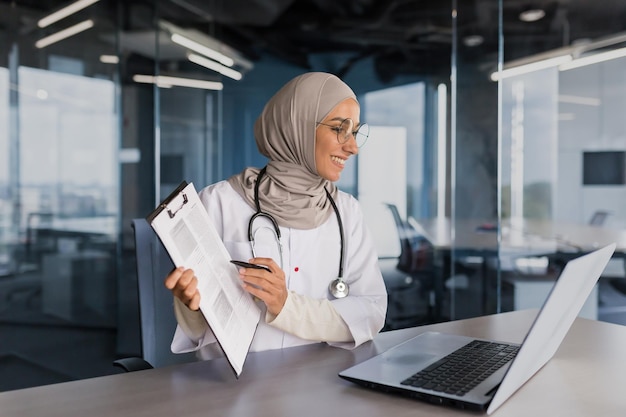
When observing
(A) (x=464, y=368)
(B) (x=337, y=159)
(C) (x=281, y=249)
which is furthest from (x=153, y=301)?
(A) (x=464, y=368)

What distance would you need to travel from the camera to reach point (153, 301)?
1.81 meters

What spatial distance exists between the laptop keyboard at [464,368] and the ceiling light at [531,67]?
3270 millimetres

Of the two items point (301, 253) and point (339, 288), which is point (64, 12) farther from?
point (339, 288)

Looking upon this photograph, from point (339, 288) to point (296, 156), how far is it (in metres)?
0.37

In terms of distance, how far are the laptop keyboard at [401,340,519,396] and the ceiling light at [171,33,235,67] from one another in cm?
356

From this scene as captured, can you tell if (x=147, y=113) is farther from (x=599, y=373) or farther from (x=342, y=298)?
(x=599, y=373)

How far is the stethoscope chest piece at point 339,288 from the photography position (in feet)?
4.92

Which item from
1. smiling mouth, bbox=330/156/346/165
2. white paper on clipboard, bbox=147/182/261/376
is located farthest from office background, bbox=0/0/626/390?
white paper on clipboard, bbox=147/182/261/376

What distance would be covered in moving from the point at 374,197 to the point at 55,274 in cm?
231

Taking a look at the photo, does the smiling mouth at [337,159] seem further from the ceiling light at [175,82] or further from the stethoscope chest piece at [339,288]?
the ceiling light at [175,82]

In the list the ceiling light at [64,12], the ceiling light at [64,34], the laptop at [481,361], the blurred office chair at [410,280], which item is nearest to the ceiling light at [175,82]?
the ceiling light at [64,34]

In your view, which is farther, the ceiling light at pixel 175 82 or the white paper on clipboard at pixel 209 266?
the ceiling light at pixel 175 82

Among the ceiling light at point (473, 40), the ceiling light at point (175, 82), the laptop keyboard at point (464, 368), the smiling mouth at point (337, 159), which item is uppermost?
the ceiling light at point (473, 40)

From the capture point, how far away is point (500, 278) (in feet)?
13.8
